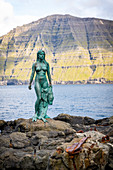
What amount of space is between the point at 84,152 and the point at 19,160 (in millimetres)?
3043

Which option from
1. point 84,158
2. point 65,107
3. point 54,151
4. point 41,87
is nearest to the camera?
point 84,158

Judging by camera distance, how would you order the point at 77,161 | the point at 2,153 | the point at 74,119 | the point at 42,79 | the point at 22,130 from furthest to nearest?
the point at 74,119, the point at 42,79, the point at 22,130, the point at 2,153, the point at 77,161

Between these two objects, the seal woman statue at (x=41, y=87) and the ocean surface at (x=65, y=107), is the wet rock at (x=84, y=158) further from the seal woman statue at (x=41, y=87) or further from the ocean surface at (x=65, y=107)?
the ocean surface at (x=65, y=107)

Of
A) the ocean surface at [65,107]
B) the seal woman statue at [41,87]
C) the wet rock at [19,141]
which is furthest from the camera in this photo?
the ocean surface at [65,107]

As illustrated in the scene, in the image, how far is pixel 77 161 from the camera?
338 inches

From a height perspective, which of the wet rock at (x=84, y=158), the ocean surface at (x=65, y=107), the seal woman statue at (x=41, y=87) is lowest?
the ocean surface at (x=65, y=107)

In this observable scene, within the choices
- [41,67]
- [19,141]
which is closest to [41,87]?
[41,67]

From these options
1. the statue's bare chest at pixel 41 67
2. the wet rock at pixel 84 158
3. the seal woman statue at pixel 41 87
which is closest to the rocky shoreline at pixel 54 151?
the wet rock at pixel 84 158

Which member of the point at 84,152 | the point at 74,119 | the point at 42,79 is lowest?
the point at 74,119

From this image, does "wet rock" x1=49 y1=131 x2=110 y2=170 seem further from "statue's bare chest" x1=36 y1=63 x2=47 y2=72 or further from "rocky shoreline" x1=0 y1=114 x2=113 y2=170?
"statue's bare chest" x1=36 y1=63 x2=47 y2=72

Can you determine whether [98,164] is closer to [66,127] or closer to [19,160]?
[19,160]

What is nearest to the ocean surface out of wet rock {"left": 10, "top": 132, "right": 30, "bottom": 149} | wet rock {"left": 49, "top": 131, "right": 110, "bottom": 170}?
wet rock {"left": 10, "top": 132, "right": 30, "bottom": 149}

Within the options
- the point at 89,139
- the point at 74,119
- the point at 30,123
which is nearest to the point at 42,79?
the point at 30,123

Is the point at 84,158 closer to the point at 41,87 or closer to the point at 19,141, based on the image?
the point at 19,141
